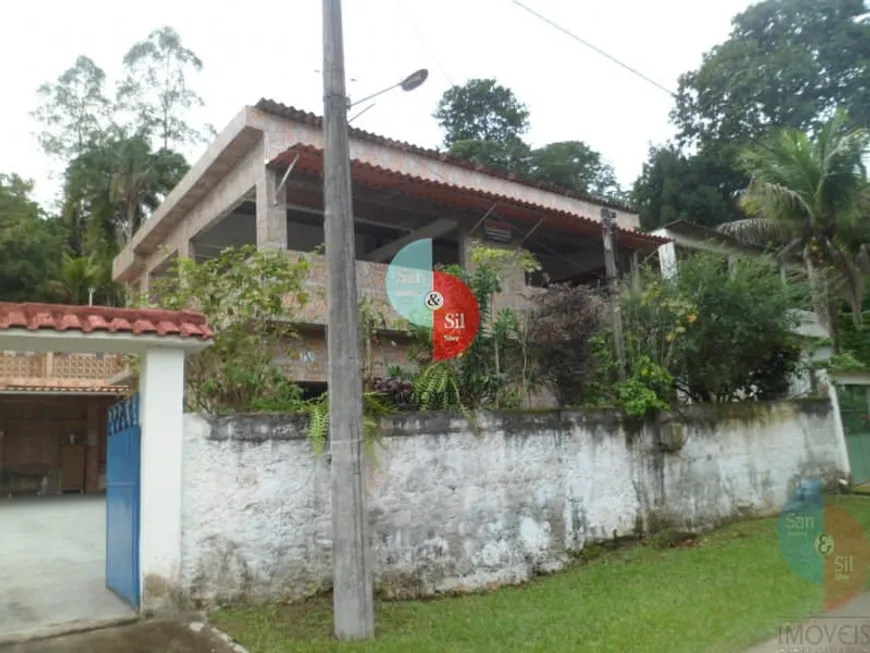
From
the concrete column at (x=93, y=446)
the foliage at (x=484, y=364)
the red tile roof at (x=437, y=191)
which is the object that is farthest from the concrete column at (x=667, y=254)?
the concrete column at (x=93, y=446)

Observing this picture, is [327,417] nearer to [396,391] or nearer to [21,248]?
[396,391]

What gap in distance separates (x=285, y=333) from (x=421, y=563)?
3154 mm

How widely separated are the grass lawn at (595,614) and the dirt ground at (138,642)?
0.79ft

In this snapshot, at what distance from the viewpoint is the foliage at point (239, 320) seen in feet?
22.0

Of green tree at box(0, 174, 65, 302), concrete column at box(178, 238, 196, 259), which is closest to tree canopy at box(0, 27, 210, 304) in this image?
green tree at box(0, 174, 65, 302)

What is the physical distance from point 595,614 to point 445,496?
1818mm

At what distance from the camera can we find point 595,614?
5.44 m

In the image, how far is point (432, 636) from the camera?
16.1 feet

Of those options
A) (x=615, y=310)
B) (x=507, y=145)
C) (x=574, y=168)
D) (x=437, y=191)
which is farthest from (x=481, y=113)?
(x=615, y=310)

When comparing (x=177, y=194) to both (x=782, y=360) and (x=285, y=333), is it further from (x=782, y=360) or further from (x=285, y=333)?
(x=782, y=360)

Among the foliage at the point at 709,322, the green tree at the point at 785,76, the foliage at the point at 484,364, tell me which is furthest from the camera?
the green tree at the point at 785,76

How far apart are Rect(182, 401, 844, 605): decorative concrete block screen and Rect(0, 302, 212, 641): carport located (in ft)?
0.57

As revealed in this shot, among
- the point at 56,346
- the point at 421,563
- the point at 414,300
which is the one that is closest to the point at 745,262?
the point at 414,300

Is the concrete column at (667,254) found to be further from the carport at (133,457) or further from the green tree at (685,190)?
the carport at (133,457)
